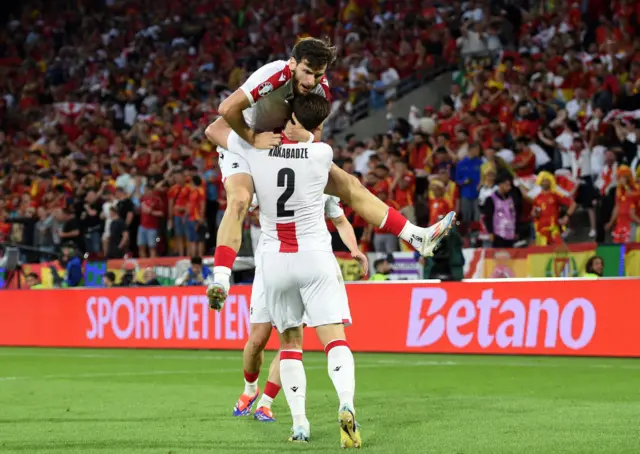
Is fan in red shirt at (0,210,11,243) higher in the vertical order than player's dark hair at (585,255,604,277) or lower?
higher

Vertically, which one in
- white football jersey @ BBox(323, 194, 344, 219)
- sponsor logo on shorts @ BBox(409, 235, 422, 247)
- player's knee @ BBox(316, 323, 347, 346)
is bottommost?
player's knee @ BBox(316, 323, 347, 346)

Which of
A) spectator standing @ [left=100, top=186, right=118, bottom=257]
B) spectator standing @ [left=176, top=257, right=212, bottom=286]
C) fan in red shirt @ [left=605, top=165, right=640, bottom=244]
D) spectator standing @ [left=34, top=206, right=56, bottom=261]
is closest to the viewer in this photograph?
fan in red shirt @ [left=605, top=165, right=640, bottom=244]

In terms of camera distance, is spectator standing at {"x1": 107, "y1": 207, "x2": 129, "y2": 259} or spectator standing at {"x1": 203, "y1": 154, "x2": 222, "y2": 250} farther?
spectator standing at {"x1": 107, "y1": 207, "x2": 129, "y2": 259}

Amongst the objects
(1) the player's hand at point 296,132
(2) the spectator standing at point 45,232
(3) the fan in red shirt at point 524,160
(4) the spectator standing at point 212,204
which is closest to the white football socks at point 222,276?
(1) the player's hand at point 296,132

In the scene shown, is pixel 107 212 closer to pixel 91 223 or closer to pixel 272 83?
pixel 91 223

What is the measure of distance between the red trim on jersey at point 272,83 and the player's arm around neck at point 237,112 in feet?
0.26

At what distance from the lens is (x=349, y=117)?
26.7 metres

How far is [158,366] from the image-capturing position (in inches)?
611

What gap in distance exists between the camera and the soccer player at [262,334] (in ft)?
27.7

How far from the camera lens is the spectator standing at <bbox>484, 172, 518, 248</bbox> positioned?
18.3 m

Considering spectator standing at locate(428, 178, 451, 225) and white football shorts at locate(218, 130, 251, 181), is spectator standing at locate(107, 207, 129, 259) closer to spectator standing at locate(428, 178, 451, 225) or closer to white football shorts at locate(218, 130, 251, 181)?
spectator standing at locate(428, 178, 451, 225)

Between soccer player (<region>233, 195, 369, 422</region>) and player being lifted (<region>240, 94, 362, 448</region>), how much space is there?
527 mm

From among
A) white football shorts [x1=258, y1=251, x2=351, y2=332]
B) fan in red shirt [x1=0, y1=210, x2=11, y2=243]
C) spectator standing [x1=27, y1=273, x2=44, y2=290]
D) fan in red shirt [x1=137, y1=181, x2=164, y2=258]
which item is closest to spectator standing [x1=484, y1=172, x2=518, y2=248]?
fan in red shirt [x1=137, y1=181, x2=164, y2=258]

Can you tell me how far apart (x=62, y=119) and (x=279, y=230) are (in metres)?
26.8
